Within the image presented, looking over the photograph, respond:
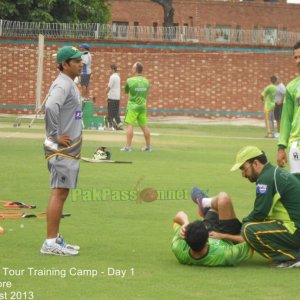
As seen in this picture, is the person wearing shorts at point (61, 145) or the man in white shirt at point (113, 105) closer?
the person wearing shorts at point (61, 145)

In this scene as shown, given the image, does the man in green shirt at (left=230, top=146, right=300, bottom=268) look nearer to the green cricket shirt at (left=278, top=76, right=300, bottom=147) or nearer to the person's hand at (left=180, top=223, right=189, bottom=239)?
the person's hand at (left=180, top=223, right=189, bottom=239)

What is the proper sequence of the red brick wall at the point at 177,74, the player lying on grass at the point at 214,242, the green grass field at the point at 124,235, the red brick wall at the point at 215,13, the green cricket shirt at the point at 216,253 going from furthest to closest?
the red brick wall at the point at 215,13
the red brick wall at the point at 177,74
the green cricket shirt at the point at 216,253
the player lying on grass at the point at 214,242
the green grass field at the point at 124,235

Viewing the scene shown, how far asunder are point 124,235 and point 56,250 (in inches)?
62.4

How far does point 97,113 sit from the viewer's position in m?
40.0

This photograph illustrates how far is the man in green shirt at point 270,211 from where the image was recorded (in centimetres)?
964

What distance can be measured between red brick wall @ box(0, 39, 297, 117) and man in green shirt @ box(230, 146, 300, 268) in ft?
100

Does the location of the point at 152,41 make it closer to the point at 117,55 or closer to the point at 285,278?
the point at 117,55

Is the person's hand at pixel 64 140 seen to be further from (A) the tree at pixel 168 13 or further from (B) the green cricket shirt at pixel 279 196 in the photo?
(A) the tree at pixel 168 13

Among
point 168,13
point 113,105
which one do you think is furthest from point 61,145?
point 168,13

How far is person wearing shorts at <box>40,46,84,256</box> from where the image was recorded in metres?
10.2

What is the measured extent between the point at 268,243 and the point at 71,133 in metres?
2.26

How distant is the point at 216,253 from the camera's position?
974 cm

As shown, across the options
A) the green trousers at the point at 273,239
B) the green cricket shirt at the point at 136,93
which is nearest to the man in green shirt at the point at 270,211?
the green trousers at the point at 273,239

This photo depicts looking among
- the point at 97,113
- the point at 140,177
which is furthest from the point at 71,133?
the point at 97,113
